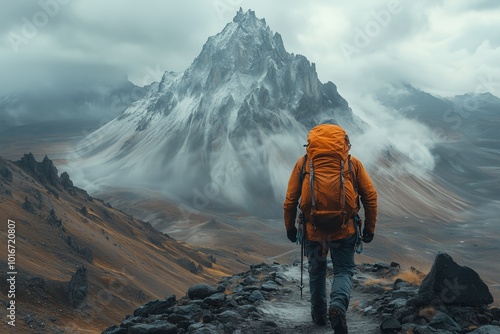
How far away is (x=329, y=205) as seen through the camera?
7902 millimetres

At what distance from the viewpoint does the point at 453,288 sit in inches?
339

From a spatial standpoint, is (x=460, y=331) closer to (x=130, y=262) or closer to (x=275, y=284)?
(x=275, y=284)

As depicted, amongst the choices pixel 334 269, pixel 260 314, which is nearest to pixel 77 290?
pixel 260 314

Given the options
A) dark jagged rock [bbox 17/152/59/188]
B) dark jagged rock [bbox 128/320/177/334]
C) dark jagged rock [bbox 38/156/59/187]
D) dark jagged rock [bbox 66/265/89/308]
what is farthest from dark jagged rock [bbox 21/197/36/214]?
dark jagged rock [bbox 128/320/177/334]

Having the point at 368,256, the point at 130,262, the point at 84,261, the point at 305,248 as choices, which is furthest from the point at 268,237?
the point at 305,248

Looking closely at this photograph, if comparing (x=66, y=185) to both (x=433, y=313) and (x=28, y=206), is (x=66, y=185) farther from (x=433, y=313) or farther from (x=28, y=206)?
(x=433, y=313)

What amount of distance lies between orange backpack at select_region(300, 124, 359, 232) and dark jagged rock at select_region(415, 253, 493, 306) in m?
2.22

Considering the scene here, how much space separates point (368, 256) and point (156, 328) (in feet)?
470

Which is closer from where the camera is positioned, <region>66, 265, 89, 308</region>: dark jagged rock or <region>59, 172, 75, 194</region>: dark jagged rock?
<region>66, 265, 89, 308</region>: dark jagged rock

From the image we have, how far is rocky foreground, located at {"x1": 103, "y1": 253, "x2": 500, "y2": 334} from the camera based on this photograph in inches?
324

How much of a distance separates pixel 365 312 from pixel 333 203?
3648 mm

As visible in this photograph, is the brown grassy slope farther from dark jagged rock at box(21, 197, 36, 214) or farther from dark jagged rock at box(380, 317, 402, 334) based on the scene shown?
dark jagged rock at box(380, 317, 402, 334)

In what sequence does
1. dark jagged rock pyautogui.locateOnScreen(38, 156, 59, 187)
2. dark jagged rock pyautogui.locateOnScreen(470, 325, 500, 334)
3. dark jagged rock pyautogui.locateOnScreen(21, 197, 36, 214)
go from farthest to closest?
dark jagged rock pyautogui.locateOnScreen(38, 156, 59, 187) → dark jagged rock pyautogui.locateOnScreen(21, 197, 36, 214) → dark jagged rock pyautogui.locateOnScreen(470, 325, 500, 334)

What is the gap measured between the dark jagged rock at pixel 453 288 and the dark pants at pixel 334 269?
5.02 ft
